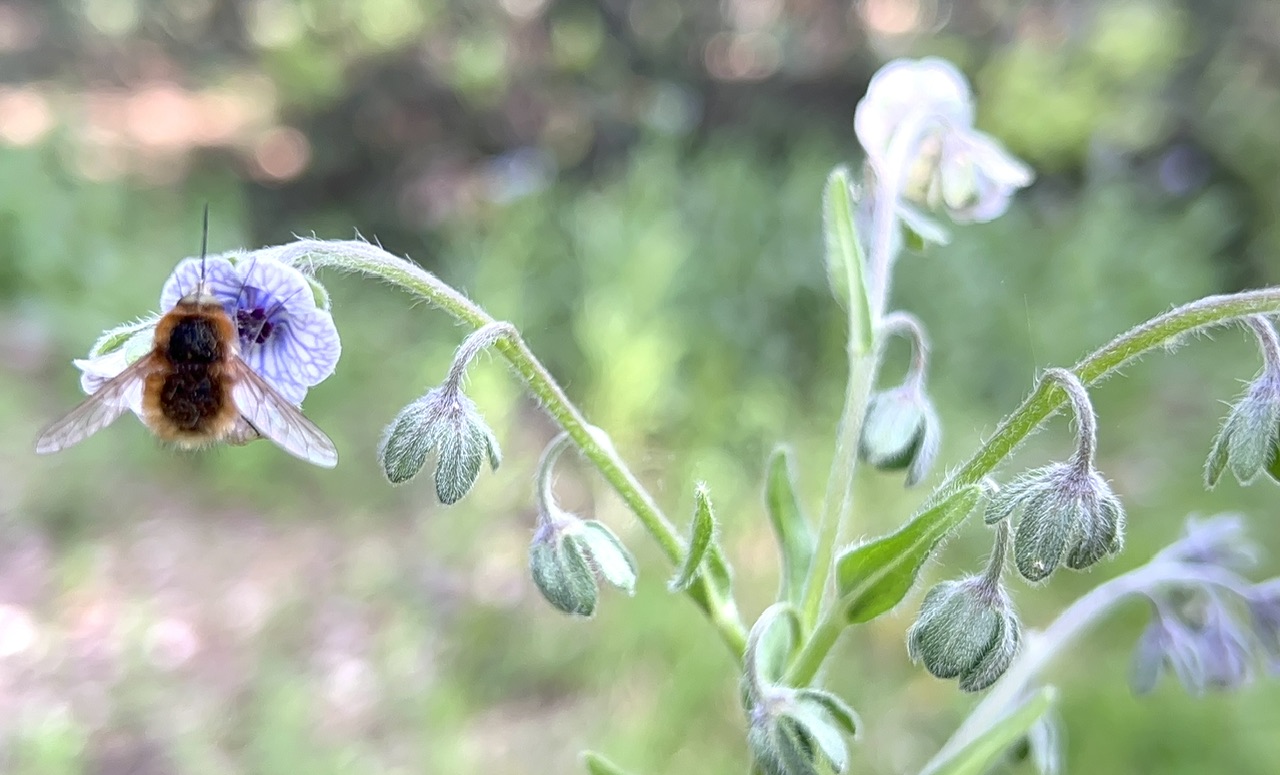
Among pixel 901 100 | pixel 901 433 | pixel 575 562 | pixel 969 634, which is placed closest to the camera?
pixel 969 634

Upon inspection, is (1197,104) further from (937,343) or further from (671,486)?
(671,486)

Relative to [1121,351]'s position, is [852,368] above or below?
above

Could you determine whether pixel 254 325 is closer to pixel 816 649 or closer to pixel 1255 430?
pixel 816 649

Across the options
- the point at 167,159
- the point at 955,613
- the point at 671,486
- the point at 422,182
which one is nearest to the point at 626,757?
the point at 671,486

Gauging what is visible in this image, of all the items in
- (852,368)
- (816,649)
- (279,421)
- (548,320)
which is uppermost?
(548,320)

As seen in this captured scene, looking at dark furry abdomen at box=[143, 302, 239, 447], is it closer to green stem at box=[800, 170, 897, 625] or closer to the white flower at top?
green stem at box=[800, 170, 897, 625]

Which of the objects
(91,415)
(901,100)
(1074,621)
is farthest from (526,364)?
(1074,621)
